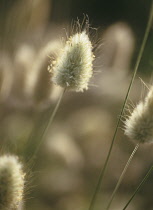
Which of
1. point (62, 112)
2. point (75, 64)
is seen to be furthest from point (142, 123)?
point (62, 112)

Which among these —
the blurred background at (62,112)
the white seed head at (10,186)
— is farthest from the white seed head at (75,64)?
the white seed head at (10,186)

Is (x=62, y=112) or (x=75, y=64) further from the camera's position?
(x=62, y=112)

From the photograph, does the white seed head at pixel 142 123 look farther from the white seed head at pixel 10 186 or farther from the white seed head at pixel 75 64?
the white seed head at pixel 10 186

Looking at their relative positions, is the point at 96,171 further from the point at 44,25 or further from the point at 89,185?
the point at 44,25

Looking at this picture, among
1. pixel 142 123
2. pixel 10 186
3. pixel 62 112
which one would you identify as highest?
pixel 62 112

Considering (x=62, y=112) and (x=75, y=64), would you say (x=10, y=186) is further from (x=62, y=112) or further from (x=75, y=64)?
(x=62, y=112)

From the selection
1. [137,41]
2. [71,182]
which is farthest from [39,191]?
[137,41]
